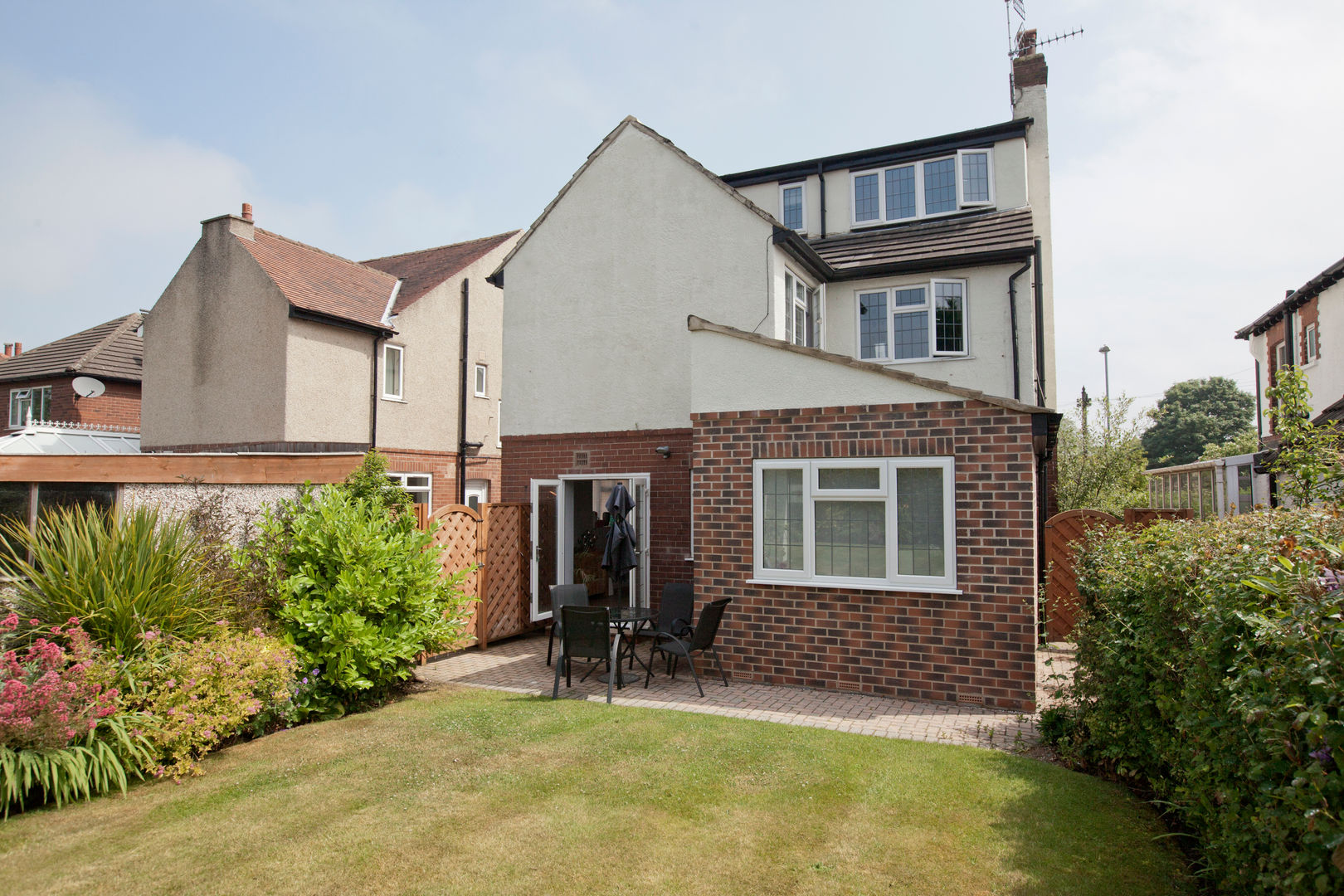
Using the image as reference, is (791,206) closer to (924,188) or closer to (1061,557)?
(924,188)

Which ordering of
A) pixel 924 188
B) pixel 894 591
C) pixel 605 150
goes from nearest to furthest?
pixel 894 591 < pixel 605 150 < pixel 924 188

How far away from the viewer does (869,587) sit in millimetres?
8180

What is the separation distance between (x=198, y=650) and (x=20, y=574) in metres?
2.18

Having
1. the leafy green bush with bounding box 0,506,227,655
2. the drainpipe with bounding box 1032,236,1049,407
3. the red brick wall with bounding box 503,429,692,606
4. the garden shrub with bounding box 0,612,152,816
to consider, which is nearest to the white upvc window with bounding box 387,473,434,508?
the red brick wall with bounding box 503,429,692,606

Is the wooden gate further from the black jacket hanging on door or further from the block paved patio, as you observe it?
the black jacket hanging on door

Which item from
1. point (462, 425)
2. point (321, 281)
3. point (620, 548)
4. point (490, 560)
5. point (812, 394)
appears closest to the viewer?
point (812, 394)

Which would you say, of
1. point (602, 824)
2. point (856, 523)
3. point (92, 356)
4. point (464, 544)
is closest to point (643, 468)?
point (464, 544)

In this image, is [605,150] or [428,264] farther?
[428,264]

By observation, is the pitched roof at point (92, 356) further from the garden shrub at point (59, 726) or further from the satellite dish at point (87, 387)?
the garden shrub at point (59, 726)

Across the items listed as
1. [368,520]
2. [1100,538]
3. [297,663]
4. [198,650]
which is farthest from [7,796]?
[1100,538]

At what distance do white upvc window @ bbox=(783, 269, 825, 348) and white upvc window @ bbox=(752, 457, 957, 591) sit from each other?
3.42 metres

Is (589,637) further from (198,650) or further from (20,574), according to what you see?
(20,574)

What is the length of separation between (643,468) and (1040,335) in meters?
7.79

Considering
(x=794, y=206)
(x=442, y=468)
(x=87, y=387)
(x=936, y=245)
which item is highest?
(x=794, y=206)
